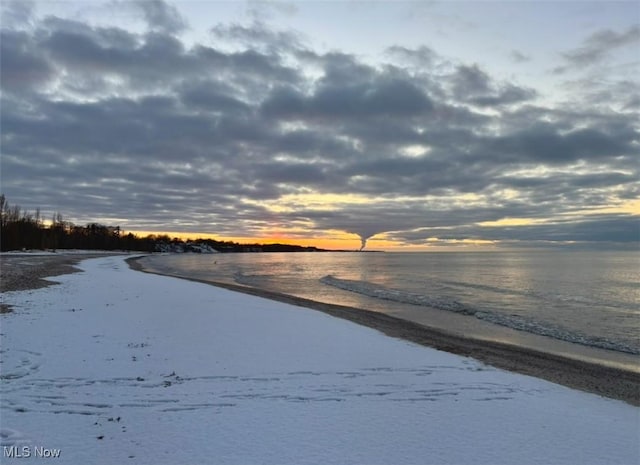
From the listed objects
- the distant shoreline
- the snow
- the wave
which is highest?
the snow

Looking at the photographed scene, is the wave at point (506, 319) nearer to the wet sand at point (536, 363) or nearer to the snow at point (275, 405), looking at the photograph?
the wet sand at point (536, 363)

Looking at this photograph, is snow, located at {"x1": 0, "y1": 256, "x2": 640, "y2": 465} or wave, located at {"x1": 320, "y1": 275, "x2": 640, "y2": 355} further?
wave, located at {"x1": 320, "y1": 275, "x2": 640, "y2": 355}

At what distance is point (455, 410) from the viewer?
6367 millimetres

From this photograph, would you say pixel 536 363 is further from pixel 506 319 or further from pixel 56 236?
pixel 56 236

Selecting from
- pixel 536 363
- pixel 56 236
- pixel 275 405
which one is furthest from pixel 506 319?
pixel 56 236

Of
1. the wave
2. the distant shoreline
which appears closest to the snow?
the distant shoreline

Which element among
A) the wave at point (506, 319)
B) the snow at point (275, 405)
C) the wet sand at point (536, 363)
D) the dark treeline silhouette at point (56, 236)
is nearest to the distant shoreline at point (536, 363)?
the wet sand at point (536, 363)

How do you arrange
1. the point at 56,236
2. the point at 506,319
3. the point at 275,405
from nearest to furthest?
the point at 275,405
the point at 506,319
the point at 56,236

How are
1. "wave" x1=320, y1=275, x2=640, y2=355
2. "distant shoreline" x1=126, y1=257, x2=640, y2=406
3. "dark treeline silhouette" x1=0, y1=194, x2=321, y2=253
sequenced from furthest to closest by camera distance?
"dark treeline silhouette" x1=0, y1=194, x2=321, y2=253 < "wave" x1=320, y1=275, x2=640, y2=355 < "distant shoreline" x1=126, y1=257, x2=640, y2=406

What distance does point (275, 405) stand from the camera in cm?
629

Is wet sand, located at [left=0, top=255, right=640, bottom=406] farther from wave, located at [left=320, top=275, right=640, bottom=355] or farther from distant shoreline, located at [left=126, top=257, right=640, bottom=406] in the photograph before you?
wave, located at [left=320, top=275, right=640, bottom=355]

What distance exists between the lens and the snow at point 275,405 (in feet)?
16.4

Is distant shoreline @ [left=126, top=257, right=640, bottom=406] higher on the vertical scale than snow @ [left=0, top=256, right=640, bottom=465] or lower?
lower

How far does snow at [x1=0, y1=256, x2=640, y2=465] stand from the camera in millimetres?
5000
